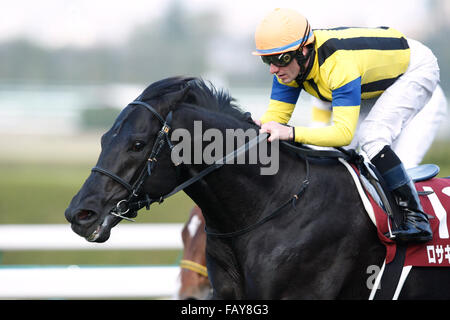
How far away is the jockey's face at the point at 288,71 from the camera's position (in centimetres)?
309

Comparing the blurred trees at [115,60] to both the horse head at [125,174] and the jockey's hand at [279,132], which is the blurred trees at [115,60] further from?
the horse head at [125,174]

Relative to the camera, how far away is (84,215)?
270 cm

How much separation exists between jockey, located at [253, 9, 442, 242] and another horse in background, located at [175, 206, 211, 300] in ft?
3.19

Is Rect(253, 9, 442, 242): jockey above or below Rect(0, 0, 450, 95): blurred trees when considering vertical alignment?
above

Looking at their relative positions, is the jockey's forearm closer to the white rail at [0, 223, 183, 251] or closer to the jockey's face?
the jockey's face

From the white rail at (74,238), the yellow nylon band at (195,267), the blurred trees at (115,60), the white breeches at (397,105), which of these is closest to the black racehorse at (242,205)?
the white breeches at (397,105)

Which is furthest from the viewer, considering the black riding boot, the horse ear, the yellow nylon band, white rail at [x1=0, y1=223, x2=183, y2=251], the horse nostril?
white rail at [x1=0, y1=223, x2=183, y2=251]

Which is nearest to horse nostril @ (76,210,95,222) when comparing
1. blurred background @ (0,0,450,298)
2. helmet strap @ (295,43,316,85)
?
helmet strap @ (295,43,316,85)

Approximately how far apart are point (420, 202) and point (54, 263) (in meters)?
6.24

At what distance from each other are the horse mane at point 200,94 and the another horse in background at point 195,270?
1133 millimetres

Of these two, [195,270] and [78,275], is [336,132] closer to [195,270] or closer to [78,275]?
[195,270]

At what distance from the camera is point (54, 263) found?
27.6ft

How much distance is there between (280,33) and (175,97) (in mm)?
568

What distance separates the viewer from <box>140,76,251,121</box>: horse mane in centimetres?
291
